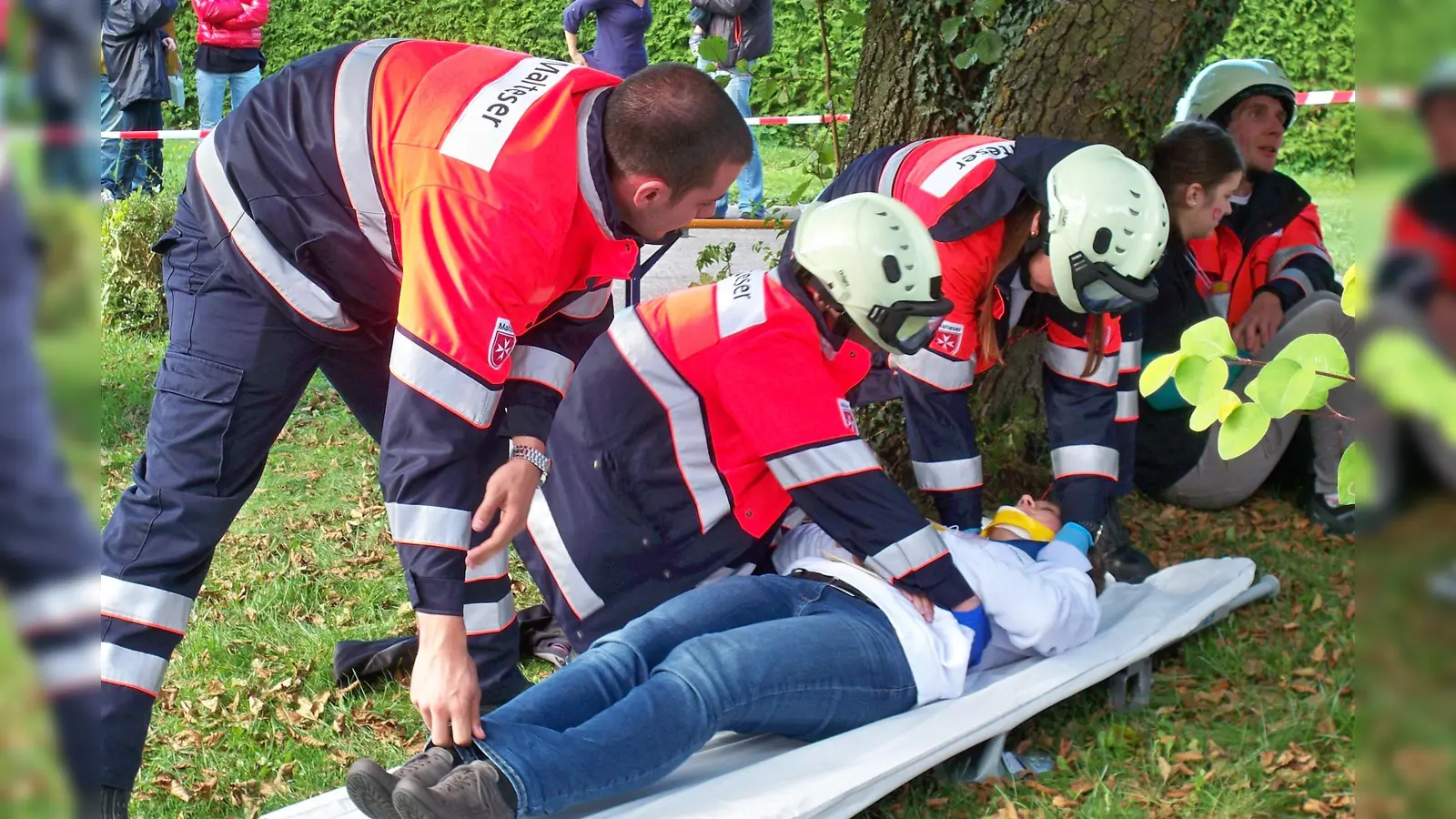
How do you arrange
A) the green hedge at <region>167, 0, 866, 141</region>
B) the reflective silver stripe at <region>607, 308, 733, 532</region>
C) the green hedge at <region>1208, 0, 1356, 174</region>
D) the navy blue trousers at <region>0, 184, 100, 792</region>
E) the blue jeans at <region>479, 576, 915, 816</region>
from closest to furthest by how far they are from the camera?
the navy blue trousers at <region>0, 184, 100, 792</region> < the blue jeans at <region>479, 576, 915, 816</region> < the reflective silver stripe at <region>607, 308, 733, 532</region> < the green hedge at <region>1208, 0, 1356, 174</region> < the green hedge at <region>167, 0, 866, 141</region>

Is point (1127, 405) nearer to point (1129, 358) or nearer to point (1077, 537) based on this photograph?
point (1129, 358)

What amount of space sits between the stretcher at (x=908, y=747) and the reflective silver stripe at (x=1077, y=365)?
26.8 inches

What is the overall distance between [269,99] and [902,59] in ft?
8.44

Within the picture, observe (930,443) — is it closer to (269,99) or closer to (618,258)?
(618,258)

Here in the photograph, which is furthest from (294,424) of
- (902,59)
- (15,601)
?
(15,601)

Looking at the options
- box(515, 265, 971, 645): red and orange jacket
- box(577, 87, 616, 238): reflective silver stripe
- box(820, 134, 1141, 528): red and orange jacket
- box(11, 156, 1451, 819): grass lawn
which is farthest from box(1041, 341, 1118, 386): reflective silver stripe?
Answer: box(577, 87, 616, 238): reflective silver stripe

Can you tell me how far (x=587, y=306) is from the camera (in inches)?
122

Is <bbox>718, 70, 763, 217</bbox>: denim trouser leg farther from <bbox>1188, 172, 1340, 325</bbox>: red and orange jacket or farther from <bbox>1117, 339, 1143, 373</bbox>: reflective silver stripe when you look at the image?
<bbox>1117, 339, 1143, 373</bbox>: reflective silver stripe

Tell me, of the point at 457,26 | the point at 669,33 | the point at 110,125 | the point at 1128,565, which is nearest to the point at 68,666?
the point at 1128,565

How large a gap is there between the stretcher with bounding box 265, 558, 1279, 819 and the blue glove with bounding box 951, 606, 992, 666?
63 mm

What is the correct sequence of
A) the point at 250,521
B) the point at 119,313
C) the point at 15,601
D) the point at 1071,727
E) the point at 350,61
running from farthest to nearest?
the point at 119,313 < the point at 250,521 < the point at 1071,727 < the point at 350,61 < the point at 15,601

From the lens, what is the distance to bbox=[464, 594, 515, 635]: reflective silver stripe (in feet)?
11.1

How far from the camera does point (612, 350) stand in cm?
331

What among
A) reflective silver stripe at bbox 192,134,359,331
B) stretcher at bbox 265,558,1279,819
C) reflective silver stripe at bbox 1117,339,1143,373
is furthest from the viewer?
reflective silver stripe at bbox 1117,339,1143,373
